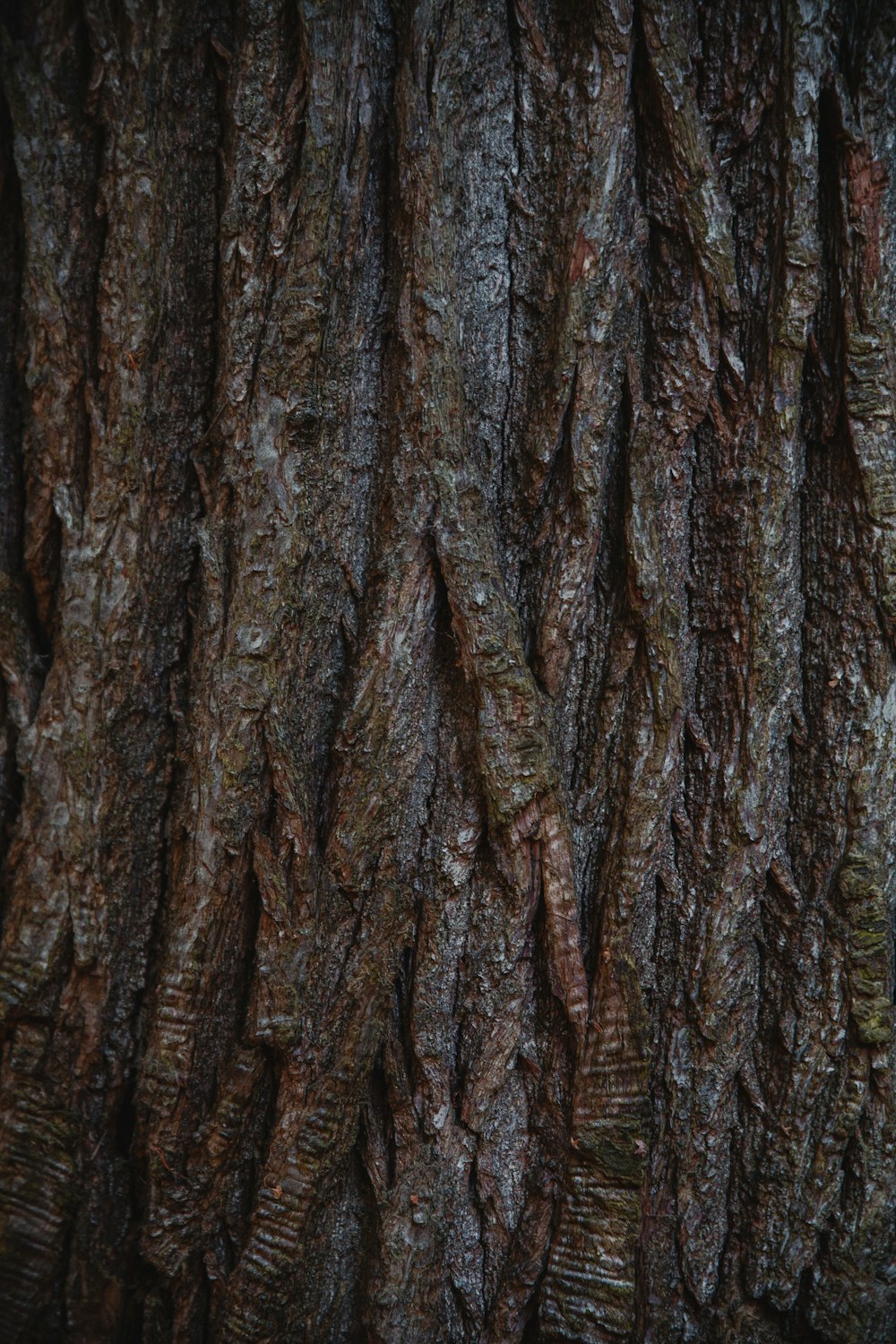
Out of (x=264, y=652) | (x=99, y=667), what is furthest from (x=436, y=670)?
(x=99, y=667)

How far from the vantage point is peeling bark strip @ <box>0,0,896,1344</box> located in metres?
1.54

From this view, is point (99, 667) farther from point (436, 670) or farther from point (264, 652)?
point (436, 670)

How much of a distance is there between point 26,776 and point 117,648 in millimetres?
274

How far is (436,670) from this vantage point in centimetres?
160

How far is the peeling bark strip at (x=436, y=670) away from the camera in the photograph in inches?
60.4

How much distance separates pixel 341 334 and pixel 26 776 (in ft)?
3.08

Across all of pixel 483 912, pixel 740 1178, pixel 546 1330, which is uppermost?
pixel 483 912

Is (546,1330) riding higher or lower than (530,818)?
lower

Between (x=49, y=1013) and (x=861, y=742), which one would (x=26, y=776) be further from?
(x=861, y=742)

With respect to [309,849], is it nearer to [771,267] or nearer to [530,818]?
[530,818]

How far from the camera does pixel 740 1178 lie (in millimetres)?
1674

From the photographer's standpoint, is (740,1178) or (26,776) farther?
(740,1178)

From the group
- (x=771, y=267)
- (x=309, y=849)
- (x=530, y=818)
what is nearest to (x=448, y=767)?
(x=530, y=818)

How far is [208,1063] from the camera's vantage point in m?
1.56
